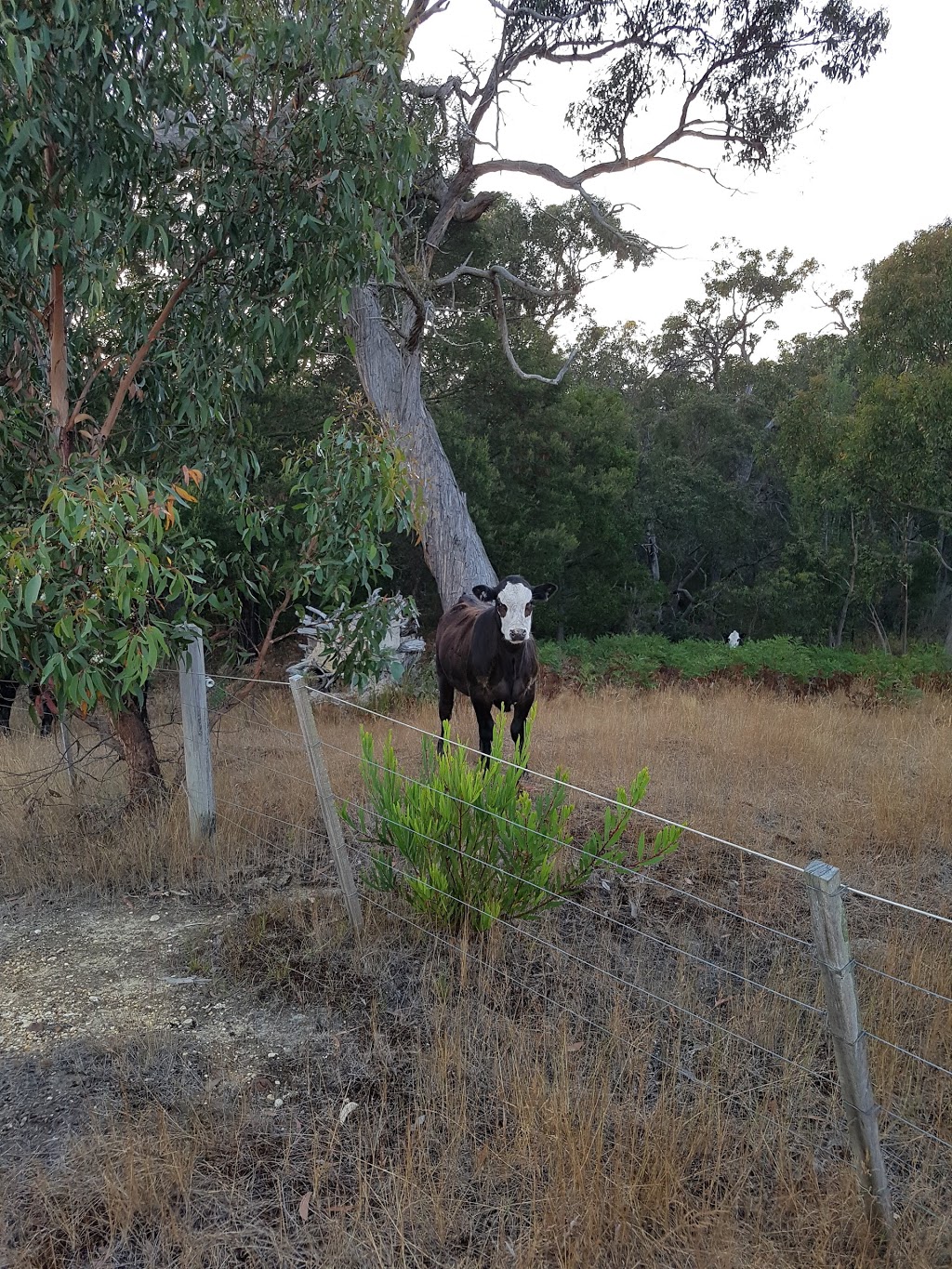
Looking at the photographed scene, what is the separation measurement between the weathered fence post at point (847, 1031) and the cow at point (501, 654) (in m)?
4.16

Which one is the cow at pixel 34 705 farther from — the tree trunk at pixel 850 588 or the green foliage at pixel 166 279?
the tree trunk at pixel 850 588

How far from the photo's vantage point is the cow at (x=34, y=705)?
4.98 metres

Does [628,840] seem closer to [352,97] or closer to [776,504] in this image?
[352,97]

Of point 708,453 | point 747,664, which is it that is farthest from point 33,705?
point 708,453

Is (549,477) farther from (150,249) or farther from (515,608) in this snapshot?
(150,249)

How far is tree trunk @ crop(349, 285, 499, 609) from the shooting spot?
44.9ft

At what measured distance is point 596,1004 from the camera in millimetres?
3945

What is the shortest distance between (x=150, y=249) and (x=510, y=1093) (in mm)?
4537

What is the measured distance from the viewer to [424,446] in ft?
45.9

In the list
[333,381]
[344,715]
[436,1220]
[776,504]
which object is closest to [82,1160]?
[436,1220]

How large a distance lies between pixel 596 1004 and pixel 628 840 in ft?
8.38

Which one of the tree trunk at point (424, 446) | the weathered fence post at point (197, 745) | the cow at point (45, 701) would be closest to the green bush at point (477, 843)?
the weathered fence post at point (197, 745)

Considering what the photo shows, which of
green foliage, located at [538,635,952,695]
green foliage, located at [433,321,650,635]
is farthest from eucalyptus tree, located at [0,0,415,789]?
green foliage, located at [433,321,650,635]

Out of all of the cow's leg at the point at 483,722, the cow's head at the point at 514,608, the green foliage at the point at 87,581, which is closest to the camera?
the green foliage at the point at 87,581
